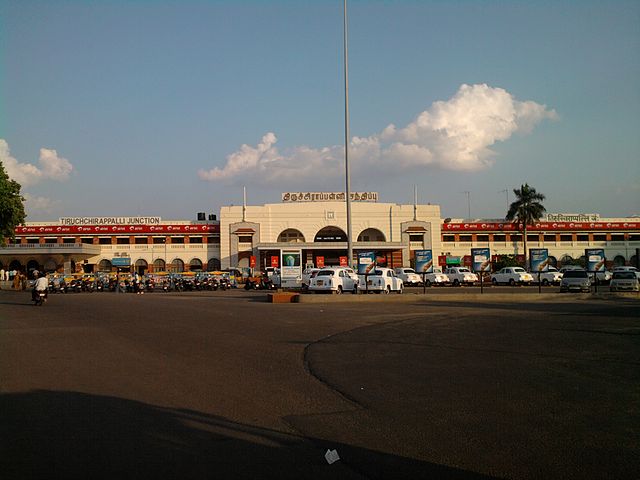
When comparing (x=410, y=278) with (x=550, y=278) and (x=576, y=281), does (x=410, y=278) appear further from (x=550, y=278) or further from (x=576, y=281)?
(x=576, y=281)

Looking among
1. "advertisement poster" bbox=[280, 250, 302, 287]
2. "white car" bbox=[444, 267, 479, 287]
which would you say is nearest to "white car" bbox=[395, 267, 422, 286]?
"white car" bbox=[444, 267, 479, 287]

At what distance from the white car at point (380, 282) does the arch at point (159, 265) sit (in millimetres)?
43970

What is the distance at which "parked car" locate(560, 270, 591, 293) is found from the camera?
3947cm

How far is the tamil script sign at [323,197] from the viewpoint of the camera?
75.0m

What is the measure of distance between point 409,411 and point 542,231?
76.6 meters

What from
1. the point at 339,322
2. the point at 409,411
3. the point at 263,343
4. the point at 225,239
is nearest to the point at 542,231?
the point at 225,239

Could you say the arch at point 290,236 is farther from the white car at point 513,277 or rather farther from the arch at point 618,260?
the arch at point 618,260

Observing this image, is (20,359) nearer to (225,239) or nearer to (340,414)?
(340,414)

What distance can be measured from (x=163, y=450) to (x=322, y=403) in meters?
2.75

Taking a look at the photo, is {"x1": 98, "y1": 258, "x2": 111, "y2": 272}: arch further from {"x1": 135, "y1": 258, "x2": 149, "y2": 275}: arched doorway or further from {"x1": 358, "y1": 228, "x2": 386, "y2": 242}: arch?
{"x1": 358, "y1": 228, "x2": 386, "y2": 242}: arch

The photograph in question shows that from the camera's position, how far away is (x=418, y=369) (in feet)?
36.3

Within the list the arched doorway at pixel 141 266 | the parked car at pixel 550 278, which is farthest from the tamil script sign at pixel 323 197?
the parked car at pixel 550 278

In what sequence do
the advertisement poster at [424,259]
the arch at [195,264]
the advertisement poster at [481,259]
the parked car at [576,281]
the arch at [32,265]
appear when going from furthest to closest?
1. the arch at [195,264]
2. the arch at [32,265]
3. the advertisement poster at [424,259]
4. the advertisement poster at [481,259]
5. the parked car at [576,281]

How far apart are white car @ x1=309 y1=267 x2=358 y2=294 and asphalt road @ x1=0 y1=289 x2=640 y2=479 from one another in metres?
18.0
